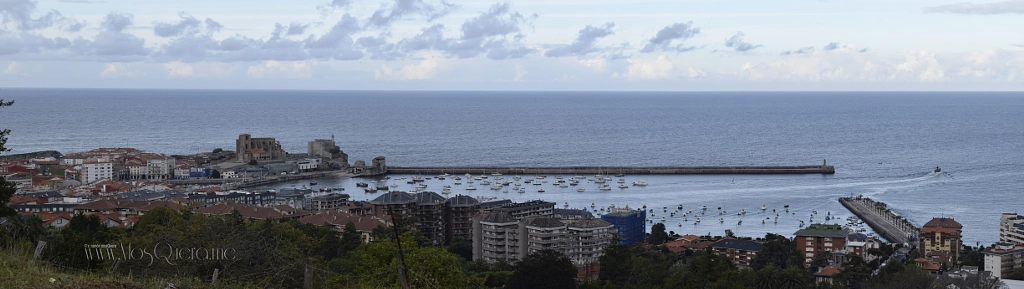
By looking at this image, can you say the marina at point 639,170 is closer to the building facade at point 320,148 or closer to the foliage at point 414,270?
the building facade at point 320,148

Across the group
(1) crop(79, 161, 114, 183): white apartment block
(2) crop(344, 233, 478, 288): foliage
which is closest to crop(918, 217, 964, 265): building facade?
(2) crop(344, 233, 478, 288): foliage

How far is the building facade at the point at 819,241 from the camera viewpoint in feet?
74.6

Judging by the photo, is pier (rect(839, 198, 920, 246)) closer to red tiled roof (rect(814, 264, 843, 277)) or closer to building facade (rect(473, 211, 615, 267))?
red tiled roof (rect(814, 264, 843, 277))

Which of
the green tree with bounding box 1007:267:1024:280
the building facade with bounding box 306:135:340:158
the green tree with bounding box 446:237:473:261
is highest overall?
the building facade with bounding box 306:135:340:158

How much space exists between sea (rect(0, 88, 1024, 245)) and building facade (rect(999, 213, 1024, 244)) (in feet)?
1.80

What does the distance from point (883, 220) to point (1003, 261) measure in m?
9.62

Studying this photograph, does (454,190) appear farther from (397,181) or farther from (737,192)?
(737,192)

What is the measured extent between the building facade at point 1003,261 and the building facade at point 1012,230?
347 centimetres

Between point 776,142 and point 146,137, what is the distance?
137 ft

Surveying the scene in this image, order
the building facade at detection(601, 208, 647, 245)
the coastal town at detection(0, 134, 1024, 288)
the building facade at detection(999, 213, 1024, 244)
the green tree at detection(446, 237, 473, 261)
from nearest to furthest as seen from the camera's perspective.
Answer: the coastal town at detection(0, 134, 1024, 288)
the green tree at detection(446, 237, 473, 261)
the building facade at detection(999, 213, 1024, 244)
the building facade at detection(601, 208, 647, 245)

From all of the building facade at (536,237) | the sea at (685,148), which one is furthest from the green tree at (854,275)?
the sea at (685,148)

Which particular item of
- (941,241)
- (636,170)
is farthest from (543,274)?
(636,170)

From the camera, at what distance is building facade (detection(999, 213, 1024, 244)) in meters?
23.8

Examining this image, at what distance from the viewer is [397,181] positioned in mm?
43156
